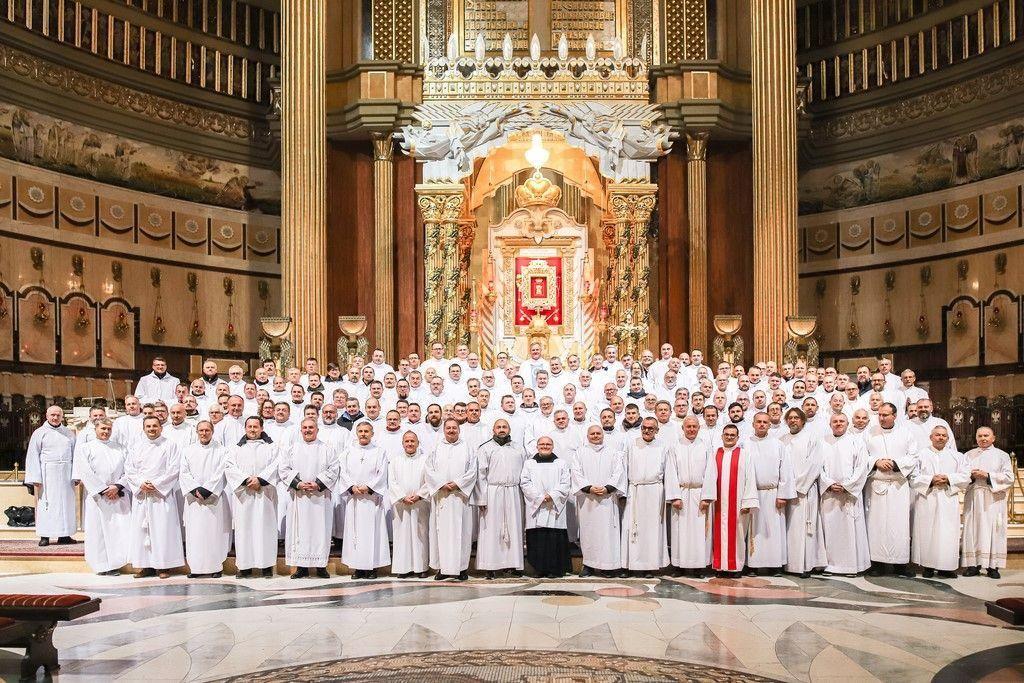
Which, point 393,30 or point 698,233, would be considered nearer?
point 698,233

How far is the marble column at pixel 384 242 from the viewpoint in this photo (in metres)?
20.6

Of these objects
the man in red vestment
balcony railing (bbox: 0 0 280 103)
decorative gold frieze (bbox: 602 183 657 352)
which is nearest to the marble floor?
the man in red vestment

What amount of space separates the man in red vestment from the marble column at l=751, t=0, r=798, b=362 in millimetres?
7538

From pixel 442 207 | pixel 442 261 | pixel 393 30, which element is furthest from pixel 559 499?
pixel 393 30

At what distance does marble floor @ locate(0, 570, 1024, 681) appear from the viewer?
7.24m

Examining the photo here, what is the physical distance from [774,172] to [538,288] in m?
4.40

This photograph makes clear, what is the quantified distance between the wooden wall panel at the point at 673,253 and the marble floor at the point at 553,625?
1049 cm

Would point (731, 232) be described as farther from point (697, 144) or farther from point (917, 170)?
point (917, 170)

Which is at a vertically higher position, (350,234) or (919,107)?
(919,107)

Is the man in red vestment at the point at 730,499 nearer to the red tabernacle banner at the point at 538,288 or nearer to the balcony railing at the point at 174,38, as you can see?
the red tabernacle banner at the point at 538,288

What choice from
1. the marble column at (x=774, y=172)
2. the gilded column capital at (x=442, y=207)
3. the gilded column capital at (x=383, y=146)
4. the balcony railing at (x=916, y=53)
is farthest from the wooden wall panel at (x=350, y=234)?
the balcony railing at (x=916, y=53)

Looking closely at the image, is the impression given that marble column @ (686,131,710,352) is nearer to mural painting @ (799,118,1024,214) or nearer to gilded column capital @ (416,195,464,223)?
mural painting @ (799,118,1024,214)

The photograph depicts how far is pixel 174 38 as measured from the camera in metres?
22.1

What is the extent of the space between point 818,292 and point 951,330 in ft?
9.82
